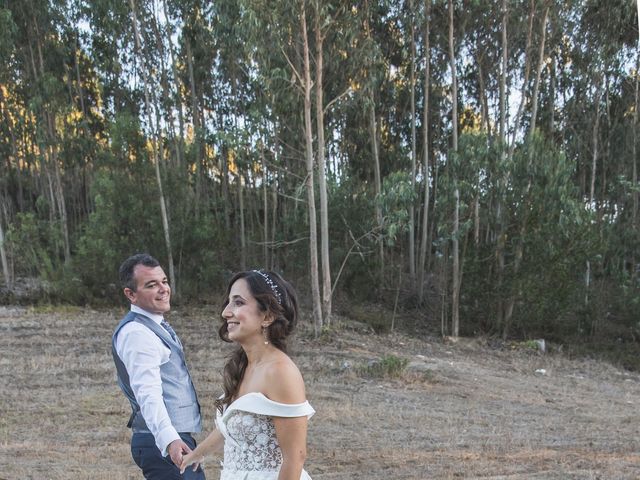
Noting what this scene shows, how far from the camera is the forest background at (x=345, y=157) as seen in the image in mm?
14531

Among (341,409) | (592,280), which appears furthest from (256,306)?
(592,280)

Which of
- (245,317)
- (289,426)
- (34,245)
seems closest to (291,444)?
(289,426)

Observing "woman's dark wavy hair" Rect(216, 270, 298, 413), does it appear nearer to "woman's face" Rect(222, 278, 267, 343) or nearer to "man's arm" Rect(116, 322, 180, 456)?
"woman's face" Rect(222, 278, 267, 343)

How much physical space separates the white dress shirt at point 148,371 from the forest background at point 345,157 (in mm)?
10925

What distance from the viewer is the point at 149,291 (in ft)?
8.68

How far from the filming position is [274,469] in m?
1.88

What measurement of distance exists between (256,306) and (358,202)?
16607mm

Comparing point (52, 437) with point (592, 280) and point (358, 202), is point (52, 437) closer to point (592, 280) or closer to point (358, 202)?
point (358, 202)

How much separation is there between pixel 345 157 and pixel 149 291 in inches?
782

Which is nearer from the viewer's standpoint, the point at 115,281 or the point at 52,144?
the point at 115,281

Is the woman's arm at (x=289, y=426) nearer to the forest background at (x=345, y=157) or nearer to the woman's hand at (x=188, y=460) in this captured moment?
the woman's hand at (x=188, y=460)

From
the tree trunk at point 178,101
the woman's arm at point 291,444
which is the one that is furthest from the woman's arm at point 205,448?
the tree trunk at point 178,101

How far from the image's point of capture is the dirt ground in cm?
570

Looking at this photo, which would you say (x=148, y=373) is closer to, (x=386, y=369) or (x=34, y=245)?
(x=386, y=369)
